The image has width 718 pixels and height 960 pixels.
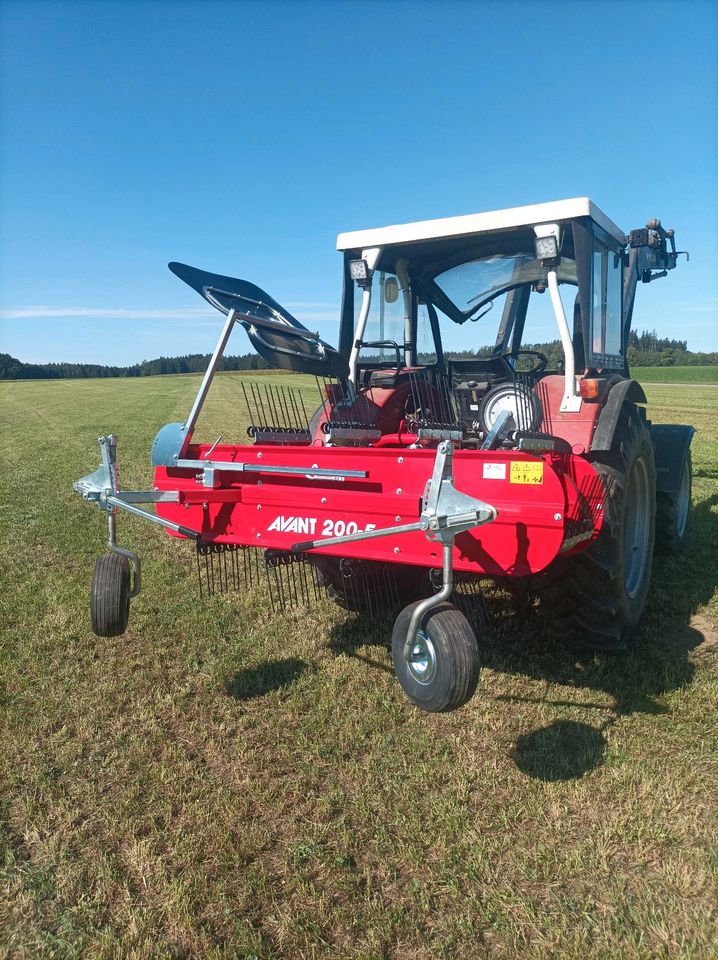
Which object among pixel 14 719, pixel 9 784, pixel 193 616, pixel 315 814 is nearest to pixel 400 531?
pixel 315 814

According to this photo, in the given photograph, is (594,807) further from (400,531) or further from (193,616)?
(193,616)

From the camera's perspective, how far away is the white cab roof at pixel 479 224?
3552 mm

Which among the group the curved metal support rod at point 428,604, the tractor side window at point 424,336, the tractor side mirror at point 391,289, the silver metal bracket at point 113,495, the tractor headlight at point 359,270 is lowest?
the curved metal support rod at point 428,604

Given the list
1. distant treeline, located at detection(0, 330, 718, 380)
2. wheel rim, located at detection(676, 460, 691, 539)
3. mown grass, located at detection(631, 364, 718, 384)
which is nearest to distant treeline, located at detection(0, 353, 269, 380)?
distant treeline, located at detection(0, 330, 718, 380)

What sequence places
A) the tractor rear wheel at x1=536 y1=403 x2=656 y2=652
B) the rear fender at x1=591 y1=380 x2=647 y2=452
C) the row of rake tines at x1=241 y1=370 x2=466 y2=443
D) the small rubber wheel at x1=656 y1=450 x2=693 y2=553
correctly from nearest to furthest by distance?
the tractor rear wheel at x1=536 y1=403 x2=656 y2=652 → the rear fender at x1=591 y1=380 x2=647 y2=452 → the row of rake tines at x1=241 y1=370 x2=466 y2=443 → the small rubber wheel at x1=656 y1=450 x2=693 y2=553

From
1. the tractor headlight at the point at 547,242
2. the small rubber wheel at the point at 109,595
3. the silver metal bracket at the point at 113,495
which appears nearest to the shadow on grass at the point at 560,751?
the silver metal bracket at the point at 113,495

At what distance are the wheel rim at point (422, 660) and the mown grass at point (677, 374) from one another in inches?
1748

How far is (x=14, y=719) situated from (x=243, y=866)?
1.38 metres

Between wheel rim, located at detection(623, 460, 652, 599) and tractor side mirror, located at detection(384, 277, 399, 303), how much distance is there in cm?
169

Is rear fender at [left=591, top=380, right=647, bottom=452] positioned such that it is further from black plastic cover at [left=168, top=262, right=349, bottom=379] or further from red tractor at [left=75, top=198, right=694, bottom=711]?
black plastic cover at [left=168, top=262, right=349, bottom=379]

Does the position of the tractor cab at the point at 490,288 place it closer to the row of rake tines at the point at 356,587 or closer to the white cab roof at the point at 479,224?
the white cab roof at the point at 479,224

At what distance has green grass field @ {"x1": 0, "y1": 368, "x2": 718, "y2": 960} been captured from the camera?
6.72 feet

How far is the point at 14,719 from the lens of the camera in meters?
3.14

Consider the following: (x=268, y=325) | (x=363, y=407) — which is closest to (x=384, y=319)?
(x=363, y=407)
